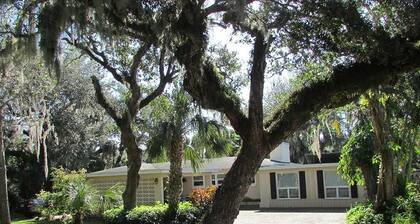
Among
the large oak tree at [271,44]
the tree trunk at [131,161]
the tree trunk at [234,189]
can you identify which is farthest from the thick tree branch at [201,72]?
the tree trunk at [131,161]

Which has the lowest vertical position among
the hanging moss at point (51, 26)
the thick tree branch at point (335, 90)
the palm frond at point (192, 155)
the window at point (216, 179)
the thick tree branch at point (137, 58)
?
the window at point (216, 179)

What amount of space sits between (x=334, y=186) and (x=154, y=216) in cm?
1116

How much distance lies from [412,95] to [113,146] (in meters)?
28.5

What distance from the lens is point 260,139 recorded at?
11086mm

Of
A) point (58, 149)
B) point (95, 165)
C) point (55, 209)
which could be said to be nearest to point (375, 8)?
point (55, 209)

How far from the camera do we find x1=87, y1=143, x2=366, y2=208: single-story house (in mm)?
25844

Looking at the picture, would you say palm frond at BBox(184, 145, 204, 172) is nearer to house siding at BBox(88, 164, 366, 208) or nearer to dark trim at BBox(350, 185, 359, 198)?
house siding at BBox(88, 164, 366, 208)

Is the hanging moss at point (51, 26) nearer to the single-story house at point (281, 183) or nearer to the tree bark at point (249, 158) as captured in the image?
the tree bark at point (249, 158)

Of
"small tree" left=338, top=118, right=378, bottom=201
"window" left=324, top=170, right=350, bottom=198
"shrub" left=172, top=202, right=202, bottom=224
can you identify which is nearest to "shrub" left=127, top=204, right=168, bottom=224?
"shrub" left=172, top=202, right=202, bottom=224

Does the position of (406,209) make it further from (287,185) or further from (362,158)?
(287,185)

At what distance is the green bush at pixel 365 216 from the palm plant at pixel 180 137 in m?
5.30

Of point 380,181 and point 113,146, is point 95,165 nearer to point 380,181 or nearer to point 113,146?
point 113,146

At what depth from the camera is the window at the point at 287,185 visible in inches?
1065

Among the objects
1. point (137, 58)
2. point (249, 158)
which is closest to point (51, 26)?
point (249, 158)
